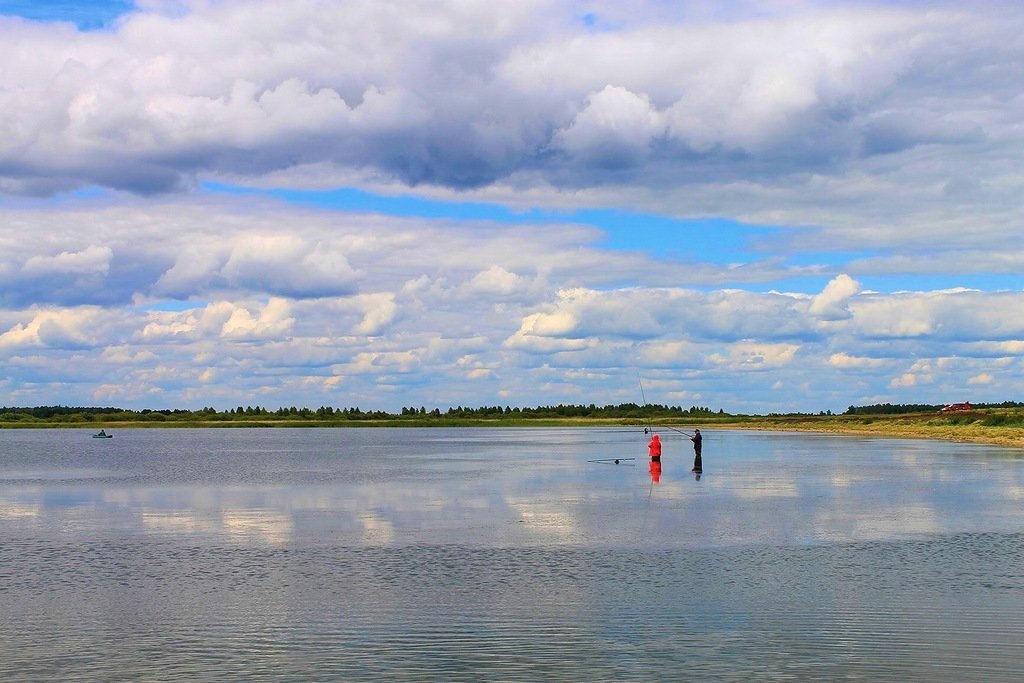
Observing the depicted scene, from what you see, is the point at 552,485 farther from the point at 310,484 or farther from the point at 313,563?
the point at 313,563

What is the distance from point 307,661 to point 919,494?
34.3 meters

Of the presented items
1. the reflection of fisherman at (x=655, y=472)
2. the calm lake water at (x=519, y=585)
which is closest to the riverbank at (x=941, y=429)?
the reflection of fisherman at (x=655, y=472)

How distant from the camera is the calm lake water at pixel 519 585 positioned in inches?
640

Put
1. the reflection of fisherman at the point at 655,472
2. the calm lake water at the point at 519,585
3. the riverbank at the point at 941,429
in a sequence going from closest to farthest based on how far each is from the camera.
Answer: the calm lake water at the point at 519,585
the reflection of fisherman at the point at 655,472
the riverbank at the point at 941,429

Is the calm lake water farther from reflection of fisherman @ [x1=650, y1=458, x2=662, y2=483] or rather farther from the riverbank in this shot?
the riverbank

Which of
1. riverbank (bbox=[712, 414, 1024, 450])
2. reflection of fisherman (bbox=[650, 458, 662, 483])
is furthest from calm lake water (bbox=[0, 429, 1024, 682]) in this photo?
riverbank (bbox=[712, 414, 1024, 450])

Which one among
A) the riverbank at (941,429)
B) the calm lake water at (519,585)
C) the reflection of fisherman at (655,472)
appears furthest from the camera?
the riverbank at (941,429)

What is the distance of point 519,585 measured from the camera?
2278 cm

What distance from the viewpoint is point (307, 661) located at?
16.5 meters

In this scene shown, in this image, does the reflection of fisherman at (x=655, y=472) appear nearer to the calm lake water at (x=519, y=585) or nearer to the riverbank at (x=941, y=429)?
the calm lake water at (x=519, y=585)

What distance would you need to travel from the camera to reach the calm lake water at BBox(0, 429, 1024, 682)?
16266mm

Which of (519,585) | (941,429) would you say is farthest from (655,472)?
(941,429)

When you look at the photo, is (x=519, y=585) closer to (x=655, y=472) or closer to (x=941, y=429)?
(x=655, y=472)

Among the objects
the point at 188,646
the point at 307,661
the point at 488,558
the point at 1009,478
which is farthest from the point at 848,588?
the point at 1009,478
